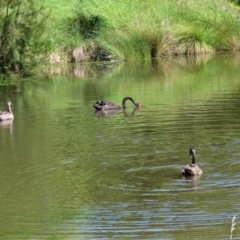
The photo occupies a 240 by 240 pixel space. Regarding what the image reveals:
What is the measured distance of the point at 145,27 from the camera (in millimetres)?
42406

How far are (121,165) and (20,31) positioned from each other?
17.5 metres

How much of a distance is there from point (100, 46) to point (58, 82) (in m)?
9.66

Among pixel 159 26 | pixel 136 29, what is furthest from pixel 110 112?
pixel 159 26

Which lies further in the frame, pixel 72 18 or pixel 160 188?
pixel 72 18

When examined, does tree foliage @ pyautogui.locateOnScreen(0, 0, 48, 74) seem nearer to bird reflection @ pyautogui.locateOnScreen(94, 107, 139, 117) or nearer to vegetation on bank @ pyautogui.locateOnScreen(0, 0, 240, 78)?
vegetation on bank @ pyautogui.locateOnScreen(0, 0, 240, 78)

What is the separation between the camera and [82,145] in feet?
56.4

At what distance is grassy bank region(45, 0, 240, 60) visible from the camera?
41.8 meters

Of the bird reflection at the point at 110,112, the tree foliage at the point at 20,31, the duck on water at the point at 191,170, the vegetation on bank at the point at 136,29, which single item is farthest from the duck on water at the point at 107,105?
the vegetation on bank at the point at 136,29

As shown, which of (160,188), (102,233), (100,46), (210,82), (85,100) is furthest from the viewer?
(100,46)

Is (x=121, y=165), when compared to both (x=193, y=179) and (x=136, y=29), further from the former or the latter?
(x=136, y=29)

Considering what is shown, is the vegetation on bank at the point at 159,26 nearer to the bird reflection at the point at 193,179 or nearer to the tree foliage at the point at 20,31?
the tree foliage at the point at 20,31

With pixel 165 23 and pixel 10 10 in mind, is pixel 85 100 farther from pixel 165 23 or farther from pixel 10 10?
pixel 165 23

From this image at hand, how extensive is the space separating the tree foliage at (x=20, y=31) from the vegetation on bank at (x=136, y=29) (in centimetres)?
405

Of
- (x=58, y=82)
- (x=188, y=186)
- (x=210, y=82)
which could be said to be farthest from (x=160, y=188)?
(x=58, y=82)
